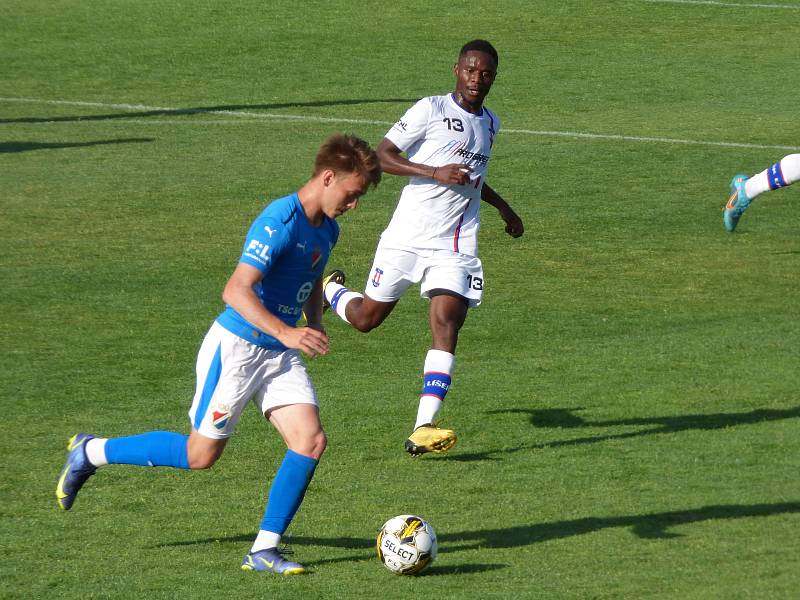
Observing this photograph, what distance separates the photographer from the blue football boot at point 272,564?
7152 mm

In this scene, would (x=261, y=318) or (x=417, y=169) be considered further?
(x=417, y=169)

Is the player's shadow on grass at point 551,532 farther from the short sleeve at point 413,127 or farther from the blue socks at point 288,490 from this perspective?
the short sleeve at point 413,127

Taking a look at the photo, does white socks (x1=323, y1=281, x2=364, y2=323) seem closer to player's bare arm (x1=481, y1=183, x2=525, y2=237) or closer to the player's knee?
player's bare arm (x1=481, y1=183, x2=525, y2=237)

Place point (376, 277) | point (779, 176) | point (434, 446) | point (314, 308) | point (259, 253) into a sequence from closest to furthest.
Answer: point (259, 253), point (314, 308), point (434, 446), point (376, 277), point (779, 176)

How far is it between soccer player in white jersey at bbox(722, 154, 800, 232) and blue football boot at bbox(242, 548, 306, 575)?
322 inches

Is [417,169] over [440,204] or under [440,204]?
over

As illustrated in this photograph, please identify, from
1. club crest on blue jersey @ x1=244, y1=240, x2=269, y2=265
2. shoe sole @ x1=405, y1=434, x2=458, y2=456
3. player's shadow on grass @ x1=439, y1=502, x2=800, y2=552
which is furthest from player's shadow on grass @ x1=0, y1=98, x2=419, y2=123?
club crest on blue jersey @ x1=244, y1=240, x2=269, y2=265

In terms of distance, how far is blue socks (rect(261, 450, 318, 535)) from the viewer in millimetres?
7156

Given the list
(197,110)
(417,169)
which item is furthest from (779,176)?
(197,110)

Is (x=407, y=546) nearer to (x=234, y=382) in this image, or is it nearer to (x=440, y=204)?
(x=234, y=382)

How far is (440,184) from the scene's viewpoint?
9.88 m

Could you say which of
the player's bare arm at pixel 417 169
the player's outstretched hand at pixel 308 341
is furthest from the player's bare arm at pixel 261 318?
the player's bare arm at pixel 417 169

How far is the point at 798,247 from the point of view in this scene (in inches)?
634

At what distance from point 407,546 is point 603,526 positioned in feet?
4.45
